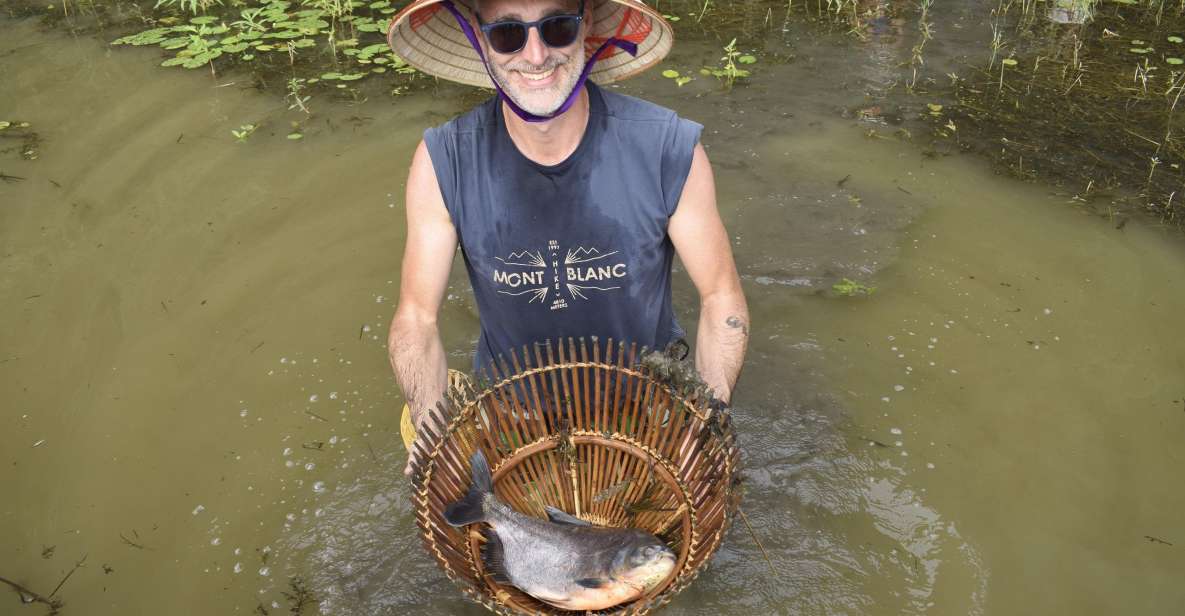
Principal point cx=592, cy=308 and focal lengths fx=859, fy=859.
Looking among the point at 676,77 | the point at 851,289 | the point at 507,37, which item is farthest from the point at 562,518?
the point at 676,77

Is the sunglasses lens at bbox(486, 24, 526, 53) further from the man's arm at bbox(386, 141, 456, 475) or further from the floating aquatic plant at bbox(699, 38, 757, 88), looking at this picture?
the floating aquatic plant at bbox(699, 38, 757, 88)

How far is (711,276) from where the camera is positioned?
105 inches

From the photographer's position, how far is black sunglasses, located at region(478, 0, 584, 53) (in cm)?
229

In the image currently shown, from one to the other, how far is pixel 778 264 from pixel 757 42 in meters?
2.71

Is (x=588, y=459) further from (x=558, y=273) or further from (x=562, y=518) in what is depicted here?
(x=558, y=273)

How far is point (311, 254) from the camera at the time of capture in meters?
4.53

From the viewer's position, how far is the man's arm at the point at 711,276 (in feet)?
8.46

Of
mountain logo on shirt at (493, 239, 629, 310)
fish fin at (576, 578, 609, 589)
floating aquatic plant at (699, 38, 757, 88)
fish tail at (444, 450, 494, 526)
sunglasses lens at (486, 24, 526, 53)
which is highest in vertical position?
sunglasses lens at (486, 24, 526, 53)

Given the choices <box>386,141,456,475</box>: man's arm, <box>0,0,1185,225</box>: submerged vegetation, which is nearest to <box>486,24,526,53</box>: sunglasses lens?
<box>386,141,456,475</box>: man's arm

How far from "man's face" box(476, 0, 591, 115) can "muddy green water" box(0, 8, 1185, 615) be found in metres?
1.71

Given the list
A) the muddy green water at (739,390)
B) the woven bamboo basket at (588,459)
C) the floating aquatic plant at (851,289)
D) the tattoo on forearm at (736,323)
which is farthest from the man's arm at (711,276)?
the floating aquatic plant at (851,289)

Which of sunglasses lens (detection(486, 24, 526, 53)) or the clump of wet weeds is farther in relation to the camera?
the clump of wet weeds

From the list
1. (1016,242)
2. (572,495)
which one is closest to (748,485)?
(572,495)

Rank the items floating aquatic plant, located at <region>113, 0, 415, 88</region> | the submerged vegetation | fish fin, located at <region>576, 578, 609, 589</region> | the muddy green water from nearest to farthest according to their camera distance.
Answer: fish fin, located at <region>576, 578, 609, 589</region>
the muddy green water
the submerged vegetation
floating aquatic plant, located at <region>113, 0, 415, 88</region>
